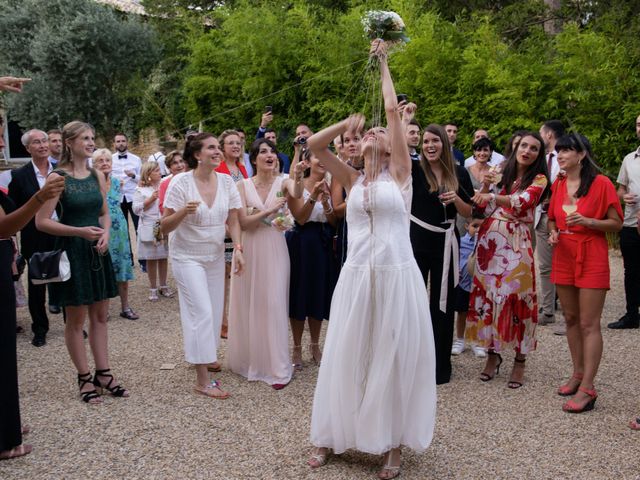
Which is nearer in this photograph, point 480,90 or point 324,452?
point 324,452

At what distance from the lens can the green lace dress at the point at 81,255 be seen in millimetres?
4973

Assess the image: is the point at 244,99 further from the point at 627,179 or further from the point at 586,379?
the point at 586,379

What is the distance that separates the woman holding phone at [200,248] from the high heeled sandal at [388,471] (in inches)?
70.3

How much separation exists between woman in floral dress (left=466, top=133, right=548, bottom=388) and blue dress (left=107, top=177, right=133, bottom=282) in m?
4.06

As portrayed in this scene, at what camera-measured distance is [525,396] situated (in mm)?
5250

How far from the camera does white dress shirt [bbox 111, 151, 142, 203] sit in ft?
34.1

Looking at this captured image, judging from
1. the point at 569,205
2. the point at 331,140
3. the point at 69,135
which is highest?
the point at 69,135

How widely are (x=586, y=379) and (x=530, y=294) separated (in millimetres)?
819

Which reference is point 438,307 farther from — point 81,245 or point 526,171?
point 81,245

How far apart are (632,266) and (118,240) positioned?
5688 millimetres

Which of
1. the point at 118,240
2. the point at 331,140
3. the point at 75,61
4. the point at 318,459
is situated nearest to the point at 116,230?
the point at 118,240

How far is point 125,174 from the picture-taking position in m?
10.7

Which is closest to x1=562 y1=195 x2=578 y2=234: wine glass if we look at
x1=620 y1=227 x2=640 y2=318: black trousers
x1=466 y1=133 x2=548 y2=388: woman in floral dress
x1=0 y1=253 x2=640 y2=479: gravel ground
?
x1=466 y1=133 x2=548 y2=388: woman in floral dress

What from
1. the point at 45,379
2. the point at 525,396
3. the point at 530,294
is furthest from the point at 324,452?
the point at 45,379
